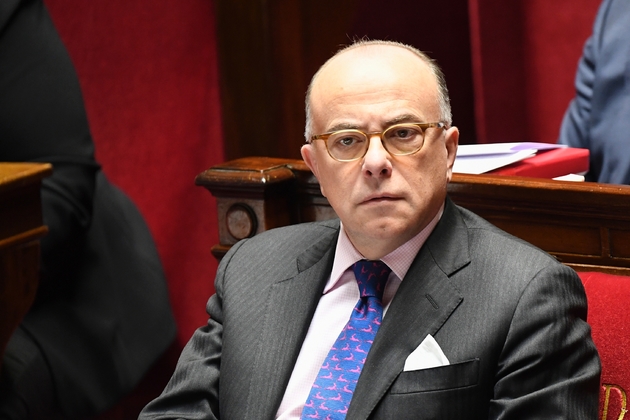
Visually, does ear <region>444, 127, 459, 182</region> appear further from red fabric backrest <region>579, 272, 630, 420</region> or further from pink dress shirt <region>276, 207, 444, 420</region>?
red fabric backrest <region>579, 272, 630, 420</region>

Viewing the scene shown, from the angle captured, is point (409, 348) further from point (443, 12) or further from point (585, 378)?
point (443, 12)

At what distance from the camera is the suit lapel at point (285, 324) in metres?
1.68

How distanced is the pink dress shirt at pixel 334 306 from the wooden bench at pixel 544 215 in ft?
1.02

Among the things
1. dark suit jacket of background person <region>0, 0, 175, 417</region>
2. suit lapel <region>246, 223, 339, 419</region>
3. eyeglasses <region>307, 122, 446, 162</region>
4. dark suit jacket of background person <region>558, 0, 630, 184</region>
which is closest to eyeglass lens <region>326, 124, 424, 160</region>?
eyeglasses <region>307, 122, 446, 162</region>

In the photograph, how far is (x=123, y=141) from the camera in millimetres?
3717

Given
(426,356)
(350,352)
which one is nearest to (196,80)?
(350,352)

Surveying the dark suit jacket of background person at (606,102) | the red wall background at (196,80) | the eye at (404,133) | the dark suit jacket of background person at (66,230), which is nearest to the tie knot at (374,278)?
the eye at (404,133)

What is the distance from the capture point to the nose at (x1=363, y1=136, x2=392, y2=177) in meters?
1.60

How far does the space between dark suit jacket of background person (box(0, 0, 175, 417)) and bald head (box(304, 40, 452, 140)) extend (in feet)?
5.09

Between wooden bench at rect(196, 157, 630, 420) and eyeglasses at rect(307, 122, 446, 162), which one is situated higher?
eyeglasses at rect(307, 122, 446, 162)

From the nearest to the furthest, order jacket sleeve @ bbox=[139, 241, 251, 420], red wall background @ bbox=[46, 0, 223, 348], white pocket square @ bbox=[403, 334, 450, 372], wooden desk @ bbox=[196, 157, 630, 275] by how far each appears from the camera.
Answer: white pocket square @ bbox=[403, 334, 450, 372] → jacket sleeve @ bbox=[139, 241, 251, 420] → wooden desk @ bbox=[196, 157, 630, 275] → red wall background @ bbox=[46, 0, 223, 348]

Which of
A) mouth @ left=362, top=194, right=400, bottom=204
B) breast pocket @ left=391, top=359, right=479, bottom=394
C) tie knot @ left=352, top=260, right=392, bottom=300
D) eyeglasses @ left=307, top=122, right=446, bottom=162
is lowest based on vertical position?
breast pocket @ left=391, top=359, right=479, bottom=394

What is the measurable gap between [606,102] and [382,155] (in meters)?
1.45

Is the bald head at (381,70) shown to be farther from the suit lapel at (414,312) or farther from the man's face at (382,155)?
the suit lapel at (414,312)
